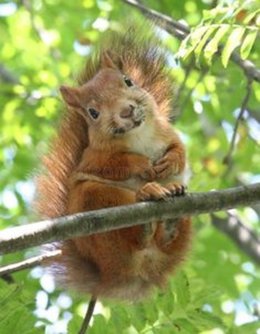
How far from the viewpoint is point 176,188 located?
2.96 m

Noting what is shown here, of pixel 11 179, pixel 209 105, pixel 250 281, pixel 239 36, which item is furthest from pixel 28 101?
pixel 239 36

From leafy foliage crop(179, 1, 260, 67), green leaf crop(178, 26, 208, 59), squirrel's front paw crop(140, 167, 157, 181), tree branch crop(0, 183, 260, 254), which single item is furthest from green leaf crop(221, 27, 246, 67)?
squirrel's front paw crop(140, 167, 157, 181)

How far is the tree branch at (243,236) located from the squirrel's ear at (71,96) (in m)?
2.31

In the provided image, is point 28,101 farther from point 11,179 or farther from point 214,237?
point 214,237

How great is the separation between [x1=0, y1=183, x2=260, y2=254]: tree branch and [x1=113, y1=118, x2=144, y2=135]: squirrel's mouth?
427 millimetres

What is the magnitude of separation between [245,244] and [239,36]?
2.90 meters

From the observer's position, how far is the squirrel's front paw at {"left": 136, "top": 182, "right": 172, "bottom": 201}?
290 cm

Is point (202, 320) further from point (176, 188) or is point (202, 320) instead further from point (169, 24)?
point (169, 24)

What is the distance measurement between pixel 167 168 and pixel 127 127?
0.18 m

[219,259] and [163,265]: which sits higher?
[163,265]

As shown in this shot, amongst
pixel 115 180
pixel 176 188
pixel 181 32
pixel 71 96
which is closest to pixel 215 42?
pixel 176 188

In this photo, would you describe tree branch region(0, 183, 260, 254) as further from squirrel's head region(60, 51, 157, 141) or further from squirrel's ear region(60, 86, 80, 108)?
squirrel's ear region(60, 86, 80, 108)

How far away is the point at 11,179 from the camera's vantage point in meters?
5.64

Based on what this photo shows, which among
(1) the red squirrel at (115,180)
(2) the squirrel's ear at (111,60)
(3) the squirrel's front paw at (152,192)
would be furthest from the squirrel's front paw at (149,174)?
(2) the squirrel's ear at (111,60)
